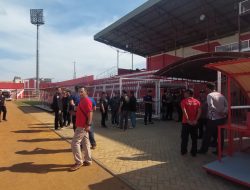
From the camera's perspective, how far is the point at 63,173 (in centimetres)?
673

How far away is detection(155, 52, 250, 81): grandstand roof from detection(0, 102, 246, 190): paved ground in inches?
111

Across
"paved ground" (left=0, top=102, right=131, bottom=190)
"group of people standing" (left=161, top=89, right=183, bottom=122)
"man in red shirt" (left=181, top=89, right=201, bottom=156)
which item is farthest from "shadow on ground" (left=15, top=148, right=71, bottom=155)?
"group of people standing" (left=161, top=89, right=183, bottom=122)

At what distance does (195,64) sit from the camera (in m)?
12.3

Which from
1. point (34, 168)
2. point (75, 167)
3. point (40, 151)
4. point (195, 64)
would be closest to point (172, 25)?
point (195, 64)

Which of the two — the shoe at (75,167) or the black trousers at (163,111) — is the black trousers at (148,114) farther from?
the shoe at (75,167)

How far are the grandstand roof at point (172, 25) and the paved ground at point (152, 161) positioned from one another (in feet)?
49.8

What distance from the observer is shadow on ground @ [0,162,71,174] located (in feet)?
22.8

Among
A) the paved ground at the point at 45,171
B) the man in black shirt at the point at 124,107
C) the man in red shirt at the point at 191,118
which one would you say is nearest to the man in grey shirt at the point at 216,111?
the man in red shirt at the point at 191,118

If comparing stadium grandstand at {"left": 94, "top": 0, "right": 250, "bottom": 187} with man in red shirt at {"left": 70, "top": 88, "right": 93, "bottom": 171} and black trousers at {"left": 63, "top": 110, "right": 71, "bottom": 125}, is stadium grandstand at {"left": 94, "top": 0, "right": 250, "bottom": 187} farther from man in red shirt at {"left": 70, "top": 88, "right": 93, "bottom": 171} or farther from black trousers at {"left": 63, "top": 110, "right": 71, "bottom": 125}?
black trousers at {"left": 63, "top": 110, "right": 71, "bottom": 125}

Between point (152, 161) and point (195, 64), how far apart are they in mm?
5735

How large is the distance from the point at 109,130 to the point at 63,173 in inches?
259

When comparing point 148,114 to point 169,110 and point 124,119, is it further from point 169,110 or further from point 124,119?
point 124,119

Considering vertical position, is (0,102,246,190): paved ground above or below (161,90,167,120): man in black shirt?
below

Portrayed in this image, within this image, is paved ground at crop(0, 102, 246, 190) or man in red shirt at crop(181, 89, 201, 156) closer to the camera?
paved ground at crop(0, 102, 246, 190)
